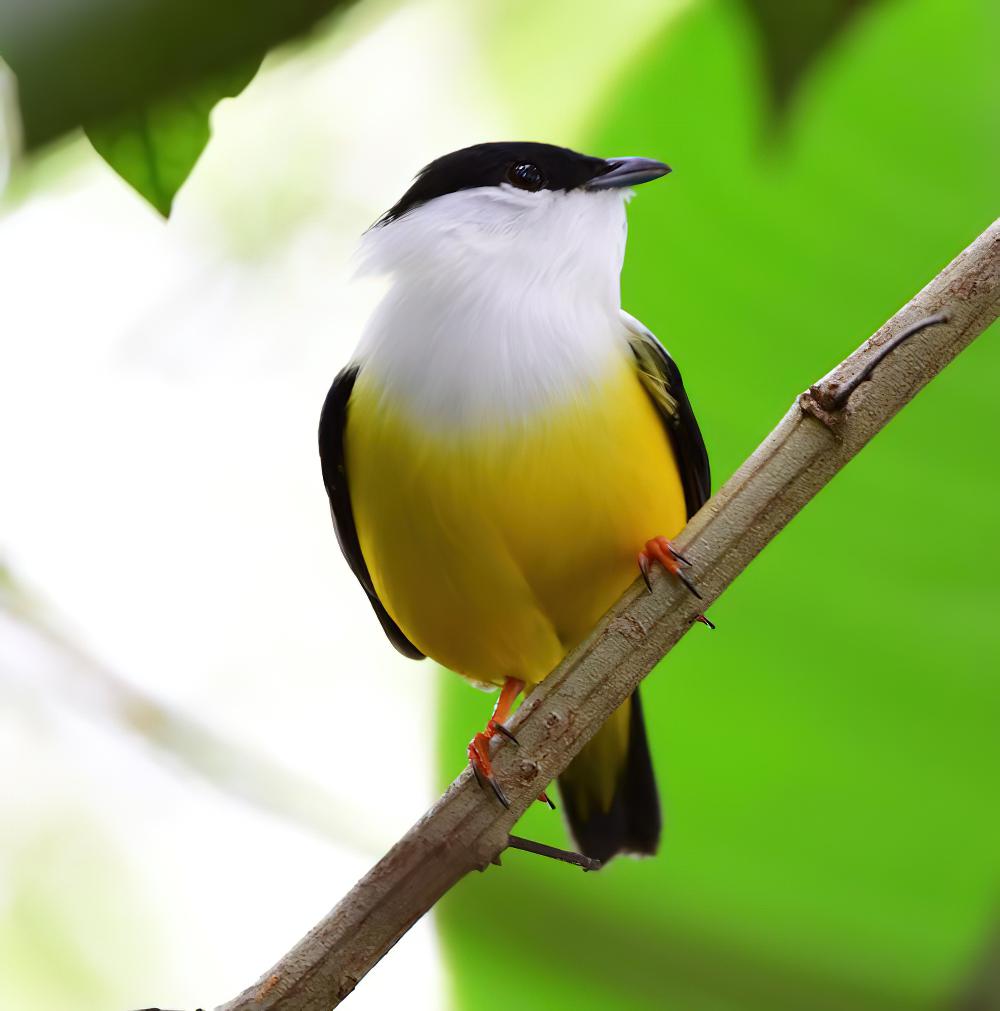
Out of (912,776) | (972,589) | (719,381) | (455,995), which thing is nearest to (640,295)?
(719,381)

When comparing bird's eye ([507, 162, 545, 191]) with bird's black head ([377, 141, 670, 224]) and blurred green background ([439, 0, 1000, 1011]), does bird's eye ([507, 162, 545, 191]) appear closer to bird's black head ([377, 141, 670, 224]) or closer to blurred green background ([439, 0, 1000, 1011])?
bird's black head ([377, 141, 670, 224])

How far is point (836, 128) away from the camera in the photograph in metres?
1.13

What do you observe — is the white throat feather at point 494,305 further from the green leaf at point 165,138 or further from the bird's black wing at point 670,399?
the green leaf at point 165,138

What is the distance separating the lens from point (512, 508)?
1.33 metres

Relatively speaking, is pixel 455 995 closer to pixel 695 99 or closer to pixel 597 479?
pixel 597 479

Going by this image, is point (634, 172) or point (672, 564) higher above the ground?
point (634, 172)

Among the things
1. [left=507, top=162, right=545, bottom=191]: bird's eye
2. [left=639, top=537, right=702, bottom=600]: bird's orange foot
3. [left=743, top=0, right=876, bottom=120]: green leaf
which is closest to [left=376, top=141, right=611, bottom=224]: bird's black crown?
[left=507, top=162, right=545, bottom=191]: bird's eye

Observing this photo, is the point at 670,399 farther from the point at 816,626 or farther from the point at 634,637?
the point at 634,637

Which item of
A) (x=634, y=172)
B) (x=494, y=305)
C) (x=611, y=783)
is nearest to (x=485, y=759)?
(x=494, y=305)

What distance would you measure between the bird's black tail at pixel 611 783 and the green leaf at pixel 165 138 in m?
1.27

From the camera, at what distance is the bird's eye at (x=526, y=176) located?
1.46m

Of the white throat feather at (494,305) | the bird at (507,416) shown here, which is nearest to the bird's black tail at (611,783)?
the bird at (507,416)

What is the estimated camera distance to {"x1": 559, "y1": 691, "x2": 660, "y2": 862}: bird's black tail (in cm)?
172

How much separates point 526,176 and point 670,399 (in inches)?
13.3
